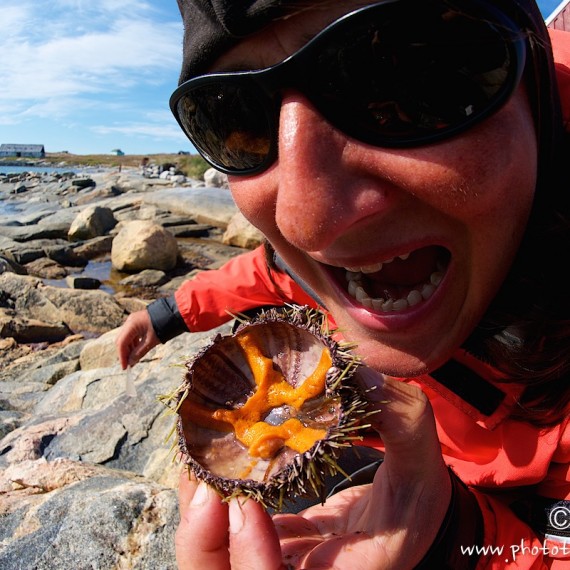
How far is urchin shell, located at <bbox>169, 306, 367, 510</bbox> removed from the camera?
5.19ft

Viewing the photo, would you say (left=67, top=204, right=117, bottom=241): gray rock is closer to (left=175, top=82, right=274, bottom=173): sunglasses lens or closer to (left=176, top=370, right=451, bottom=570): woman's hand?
(left=175, top=82, right=274, bottom=173): sunglasses lens

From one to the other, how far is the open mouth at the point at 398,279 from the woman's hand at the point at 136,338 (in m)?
2.24

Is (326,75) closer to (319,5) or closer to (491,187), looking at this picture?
(319,5)

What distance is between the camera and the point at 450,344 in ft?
5.55

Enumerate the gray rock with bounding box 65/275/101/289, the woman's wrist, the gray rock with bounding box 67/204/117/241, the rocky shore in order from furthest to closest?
the gray rock with bounding box 67/204/117/241 → the gray rock with bounding box 65/275/101/289 → the rocky shore → the woman's wrist

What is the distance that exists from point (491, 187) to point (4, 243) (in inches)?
634

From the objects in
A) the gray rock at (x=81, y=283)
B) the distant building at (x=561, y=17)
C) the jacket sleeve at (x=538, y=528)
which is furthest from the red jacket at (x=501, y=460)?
the gray rock at (x=81, y=283)

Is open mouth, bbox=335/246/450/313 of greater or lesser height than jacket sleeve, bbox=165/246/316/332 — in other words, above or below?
above

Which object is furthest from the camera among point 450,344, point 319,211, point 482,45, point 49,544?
point 49,544

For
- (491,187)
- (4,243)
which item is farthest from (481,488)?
(4,243)

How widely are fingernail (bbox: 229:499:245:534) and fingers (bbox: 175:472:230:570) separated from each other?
0.07 meters

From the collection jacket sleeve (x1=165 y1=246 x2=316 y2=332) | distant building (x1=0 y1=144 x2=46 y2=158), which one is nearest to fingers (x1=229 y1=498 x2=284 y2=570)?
jacket sleeve (x1=165 y1=246 x2=316 y2=332)

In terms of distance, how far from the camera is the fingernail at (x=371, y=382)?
5.09ft

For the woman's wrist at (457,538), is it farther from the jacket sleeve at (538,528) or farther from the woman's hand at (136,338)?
the woman's hand at (136,338)
